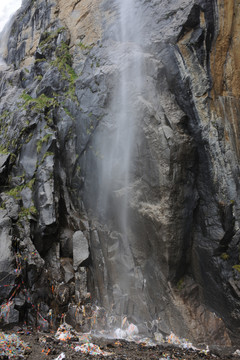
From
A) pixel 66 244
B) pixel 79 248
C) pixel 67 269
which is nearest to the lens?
pixel 67 269

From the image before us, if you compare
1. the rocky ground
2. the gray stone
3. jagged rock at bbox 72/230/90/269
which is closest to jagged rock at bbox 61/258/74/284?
the gray stone

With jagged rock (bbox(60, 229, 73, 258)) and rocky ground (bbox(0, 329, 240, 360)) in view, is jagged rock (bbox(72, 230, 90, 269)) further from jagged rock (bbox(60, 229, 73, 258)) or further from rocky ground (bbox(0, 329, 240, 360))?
rocky ground (bbox(0, 329, 240, 360))

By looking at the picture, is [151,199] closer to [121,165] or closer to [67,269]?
[121,165]

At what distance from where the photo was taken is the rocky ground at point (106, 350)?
6.23 m

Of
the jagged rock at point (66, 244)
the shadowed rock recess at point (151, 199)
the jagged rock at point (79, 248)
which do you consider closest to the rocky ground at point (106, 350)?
the shadowed rock recess at point (151, 199)

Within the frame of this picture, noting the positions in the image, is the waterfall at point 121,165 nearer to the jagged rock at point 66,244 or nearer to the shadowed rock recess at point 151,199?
the shadowed rock recess at point 151,199

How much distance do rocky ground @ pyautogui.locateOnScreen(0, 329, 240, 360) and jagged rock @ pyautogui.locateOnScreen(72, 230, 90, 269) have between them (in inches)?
102

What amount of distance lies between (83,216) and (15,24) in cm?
2052

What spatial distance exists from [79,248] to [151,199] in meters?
3.40

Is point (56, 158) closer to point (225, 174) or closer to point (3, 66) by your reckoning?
point (225, 174)

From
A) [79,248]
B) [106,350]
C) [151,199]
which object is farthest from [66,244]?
[106,350]

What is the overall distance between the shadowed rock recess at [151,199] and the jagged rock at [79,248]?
0.04 m

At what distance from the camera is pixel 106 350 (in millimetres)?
6902

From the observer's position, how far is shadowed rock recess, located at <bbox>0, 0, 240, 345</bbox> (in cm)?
898
